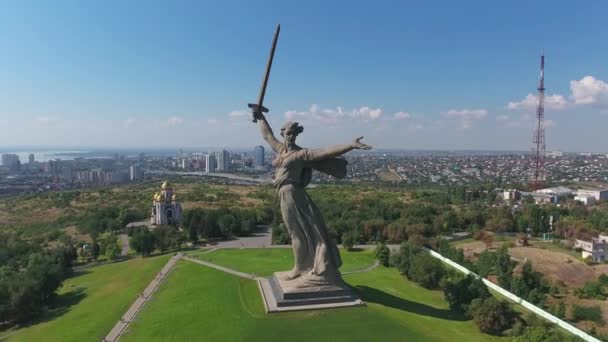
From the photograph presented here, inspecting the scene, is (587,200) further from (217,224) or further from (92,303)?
(92,303)

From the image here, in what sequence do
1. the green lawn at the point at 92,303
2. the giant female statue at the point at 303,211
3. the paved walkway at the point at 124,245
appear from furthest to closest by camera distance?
the paved walkway at the point at 124,245, the green lawn at the point at 92,303, the giant female statue at the point at 303,211

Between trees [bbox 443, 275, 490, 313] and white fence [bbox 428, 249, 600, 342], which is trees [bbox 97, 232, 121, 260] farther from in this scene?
white fence [bbox 428, 249, 600, 342]

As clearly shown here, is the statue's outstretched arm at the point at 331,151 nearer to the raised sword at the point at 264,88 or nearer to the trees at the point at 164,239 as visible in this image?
the raised sword at the point at 264,88

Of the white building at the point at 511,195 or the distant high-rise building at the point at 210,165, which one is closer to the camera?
the white building at the point at 511,195

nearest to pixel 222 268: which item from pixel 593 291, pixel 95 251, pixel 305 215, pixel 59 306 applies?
pixel 59 306

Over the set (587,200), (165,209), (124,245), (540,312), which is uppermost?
(165,209)

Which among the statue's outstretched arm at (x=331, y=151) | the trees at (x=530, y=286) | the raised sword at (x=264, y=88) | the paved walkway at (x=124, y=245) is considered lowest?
the paved walkway at (x=124, y=245)

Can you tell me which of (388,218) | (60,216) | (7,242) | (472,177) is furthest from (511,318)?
(472,177)

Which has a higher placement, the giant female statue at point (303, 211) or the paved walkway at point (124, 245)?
the giant female statue at point (303, 211)

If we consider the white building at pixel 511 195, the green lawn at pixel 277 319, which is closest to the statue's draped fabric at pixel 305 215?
the green lawn at pixel 277 319
